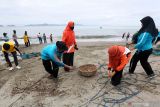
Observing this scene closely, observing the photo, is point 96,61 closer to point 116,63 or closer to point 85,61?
point 85,61

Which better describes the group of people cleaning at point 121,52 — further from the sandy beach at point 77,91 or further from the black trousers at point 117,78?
the sandy beach at point 77,91

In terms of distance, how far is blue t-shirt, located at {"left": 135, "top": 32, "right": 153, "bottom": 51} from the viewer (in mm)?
5383

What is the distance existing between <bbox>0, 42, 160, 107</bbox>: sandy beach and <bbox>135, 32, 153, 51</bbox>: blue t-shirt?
98 centimetres

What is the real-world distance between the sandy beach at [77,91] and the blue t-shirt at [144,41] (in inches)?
38.5

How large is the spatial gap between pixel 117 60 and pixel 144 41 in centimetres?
91

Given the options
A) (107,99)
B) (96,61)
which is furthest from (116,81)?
(96,61)

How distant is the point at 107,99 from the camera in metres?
4.80

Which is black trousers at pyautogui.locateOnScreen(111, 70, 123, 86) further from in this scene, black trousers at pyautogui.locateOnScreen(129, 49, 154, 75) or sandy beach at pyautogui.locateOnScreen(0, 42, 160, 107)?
black trousers at pyautogui.locateOnScreen(129, 49, 154, 75)

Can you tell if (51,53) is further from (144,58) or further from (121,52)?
(144,58)

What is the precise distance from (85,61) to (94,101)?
385 cm

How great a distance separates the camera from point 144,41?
5434 millimetres

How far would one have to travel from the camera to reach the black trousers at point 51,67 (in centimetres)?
594

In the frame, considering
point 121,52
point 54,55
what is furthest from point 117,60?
point 54,55

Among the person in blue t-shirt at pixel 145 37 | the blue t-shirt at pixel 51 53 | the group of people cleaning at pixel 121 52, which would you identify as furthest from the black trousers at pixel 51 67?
the person in blue t-shirt at pixel 145 37
